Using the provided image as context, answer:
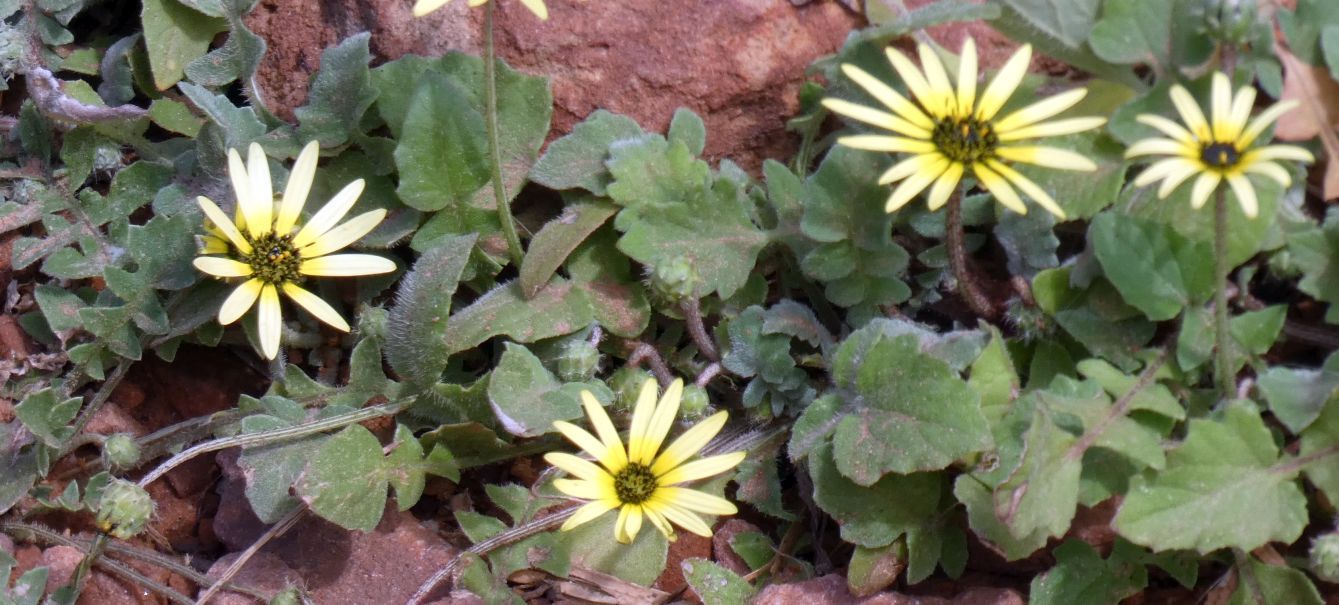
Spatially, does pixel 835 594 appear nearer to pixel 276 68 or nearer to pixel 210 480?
pixel 210 480

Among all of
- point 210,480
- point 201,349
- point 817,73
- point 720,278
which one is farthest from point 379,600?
point 817,73

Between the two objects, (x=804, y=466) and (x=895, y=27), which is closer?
(x=895, y=27)

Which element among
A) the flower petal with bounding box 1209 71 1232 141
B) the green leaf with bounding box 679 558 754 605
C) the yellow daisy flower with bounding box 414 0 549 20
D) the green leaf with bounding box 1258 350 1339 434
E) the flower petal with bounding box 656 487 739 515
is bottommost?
the green leaf with bounding box 679 558 754 605

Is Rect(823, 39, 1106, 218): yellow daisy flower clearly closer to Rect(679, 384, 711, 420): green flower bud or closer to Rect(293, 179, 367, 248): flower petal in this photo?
Rect(679, 384, 711, 420): green flower bud

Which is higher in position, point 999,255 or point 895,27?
point 895,27

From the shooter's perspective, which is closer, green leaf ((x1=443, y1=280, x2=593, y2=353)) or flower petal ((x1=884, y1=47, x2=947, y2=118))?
flower petal ((x1=884, y1=47, x2=947, y2=118))

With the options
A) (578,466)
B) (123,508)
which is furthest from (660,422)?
(123,508)

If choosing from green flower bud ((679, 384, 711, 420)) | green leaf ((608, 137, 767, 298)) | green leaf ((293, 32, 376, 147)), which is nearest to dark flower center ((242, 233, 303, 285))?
green leaf ((293, 32, 376, 147))
